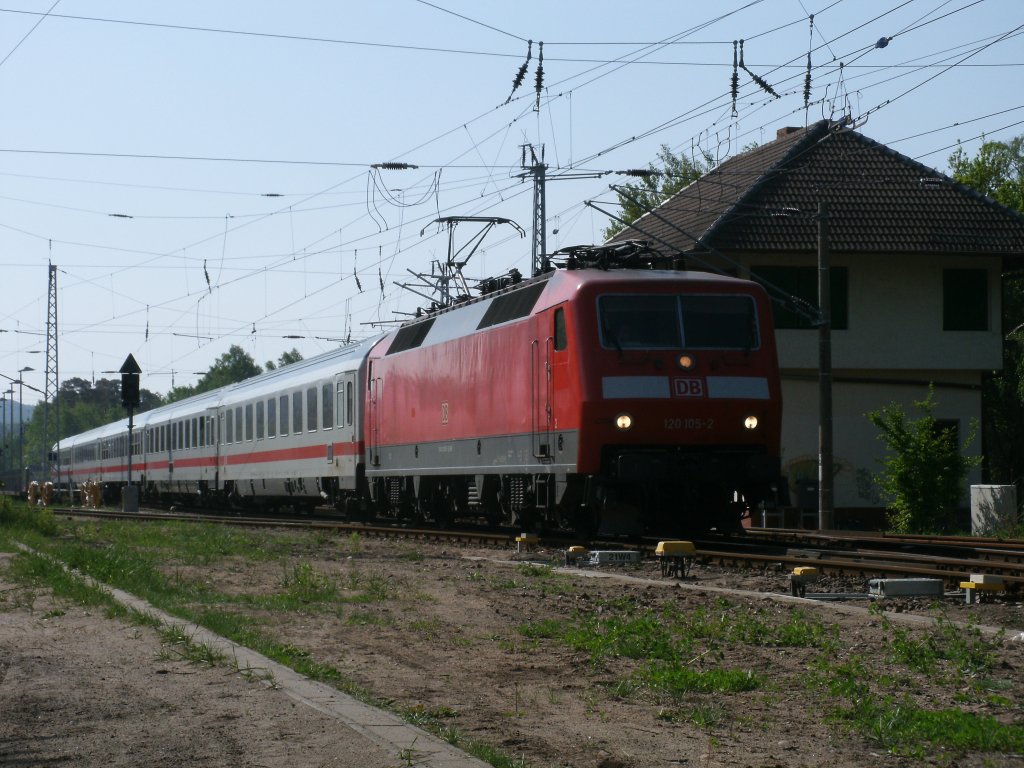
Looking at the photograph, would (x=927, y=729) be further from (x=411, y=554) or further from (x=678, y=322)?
(x=411, y=554)

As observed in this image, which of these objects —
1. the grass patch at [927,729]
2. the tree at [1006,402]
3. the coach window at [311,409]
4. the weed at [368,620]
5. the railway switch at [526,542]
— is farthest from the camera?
the tree at [1006,402]

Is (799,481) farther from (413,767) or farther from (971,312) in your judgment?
(413,767)

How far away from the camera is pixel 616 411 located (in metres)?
17.4

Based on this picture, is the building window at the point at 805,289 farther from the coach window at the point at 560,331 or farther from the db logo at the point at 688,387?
the db logo at the point at 688,387

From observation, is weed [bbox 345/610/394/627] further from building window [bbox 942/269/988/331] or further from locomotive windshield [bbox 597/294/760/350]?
building window [bbox 942/269/988/331]

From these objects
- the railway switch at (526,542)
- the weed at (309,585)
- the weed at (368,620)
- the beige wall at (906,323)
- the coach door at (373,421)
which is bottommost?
the weed at (368,620)

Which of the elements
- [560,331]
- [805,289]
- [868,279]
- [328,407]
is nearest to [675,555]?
[560,331]

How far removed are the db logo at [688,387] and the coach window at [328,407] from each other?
13.6 metres

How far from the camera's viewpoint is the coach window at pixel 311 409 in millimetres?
31516

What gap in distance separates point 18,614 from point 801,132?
3049cm

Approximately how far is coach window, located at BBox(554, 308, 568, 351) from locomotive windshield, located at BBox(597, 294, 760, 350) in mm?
595

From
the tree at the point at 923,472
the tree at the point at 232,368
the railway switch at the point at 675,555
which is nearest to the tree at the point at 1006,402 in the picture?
the tree at the point at 923,472

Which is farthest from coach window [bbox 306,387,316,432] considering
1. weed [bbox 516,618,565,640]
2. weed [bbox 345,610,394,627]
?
weed [bbox 516,618,565,640]

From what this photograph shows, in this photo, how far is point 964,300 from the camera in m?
35.5
